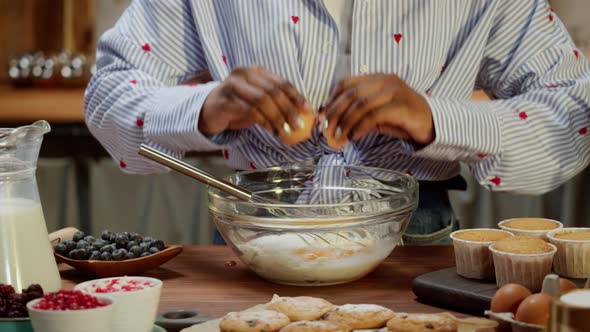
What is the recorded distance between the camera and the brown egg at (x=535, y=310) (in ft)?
3.67

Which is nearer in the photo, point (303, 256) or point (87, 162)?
point (303, 256)

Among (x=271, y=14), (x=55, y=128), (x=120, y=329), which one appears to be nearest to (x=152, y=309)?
(x=120, y=329)

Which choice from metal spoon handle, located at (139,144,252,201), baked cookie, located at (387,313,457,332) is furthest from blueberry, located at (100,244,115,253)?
baked cookie, located at (387,313,457,332)

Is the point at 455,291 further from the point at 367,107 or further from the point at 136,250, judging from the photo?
the point at 136,250

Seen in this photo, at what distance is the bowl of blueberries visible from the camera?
1512 millimetres

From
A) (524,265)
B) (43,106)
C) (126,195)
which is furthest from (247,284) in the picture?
(43,106)

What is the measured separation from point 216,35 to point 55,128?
1497 mm

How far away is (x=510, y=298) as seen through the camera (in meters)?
1.20

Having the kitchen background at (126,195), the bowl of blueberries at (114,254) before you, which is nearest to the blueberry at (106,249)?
the bowl of blueberries at (114,254)

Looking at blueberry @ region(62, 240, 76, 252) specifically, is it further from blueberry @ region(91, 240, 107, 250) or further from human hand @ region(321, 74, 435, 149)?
human hand @ region(321, 74, 435, 149)

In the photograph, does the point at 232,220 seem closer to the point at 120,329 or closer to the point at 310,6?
the point at 120,329

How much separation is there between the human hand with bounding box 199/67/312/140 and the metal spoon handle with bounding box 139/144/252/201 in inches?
5.7

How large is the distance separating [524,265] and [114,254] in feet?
2.17

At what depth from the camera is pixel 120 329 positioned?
1.17 m
